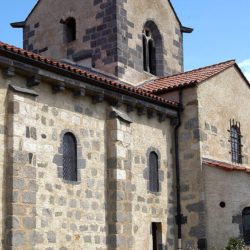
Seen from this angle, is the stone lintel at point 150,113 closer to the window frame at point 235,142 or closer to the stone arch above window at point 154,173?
the stone arch above window at point 154,173

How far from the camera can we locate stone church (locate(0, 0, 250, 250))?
12.9 metres

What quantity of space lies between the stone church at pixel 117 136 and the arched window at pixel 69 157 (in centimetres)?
3

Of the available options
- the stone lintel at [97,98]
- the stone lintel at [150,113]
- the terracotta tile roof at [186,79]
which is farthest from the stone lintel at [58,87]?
the terracotta tile roof at [186,79]

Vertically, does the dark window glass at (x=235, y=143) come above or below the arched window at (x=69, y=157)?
above

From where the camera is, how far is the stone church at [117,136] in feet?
42.2

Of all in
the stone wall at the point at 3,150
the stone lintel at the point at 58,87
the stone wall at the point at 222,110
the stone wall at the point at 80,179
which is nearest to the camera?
the stone wall at the point at 3,150

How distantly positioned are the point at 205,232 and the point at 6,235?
7204 mm

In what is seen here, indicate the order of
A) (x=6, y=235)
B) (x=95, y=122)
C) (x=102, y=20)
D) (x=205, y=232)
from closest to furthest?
1. (x=6, y=235)
2. (x=95, y=122)
3. (x=205, y=232)
4. (x=102, y=20)

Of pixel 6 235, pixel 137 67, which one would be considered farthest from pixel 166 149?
pixel 6 235

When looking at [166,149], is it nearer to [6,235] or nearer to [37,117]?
[37,117]

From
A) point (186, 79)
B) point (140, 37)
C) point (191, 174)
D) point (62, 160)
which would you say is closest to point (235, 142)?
point (186, 79)

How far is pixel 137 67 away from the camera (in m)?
21.5

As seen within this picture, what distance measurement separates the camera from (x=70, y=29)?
22578mm

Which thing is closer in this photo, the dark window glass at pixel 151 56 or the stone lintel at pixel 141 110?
the stone lintel at pixel 141 110
